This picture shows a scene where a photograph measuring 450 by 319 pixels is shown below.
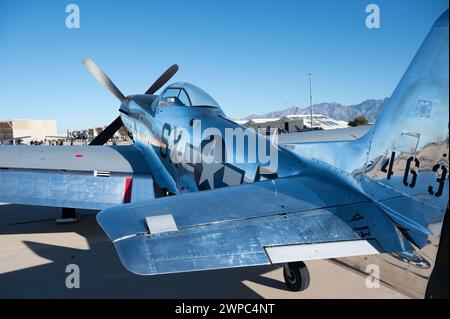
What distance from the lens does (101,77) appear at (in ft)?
37.1

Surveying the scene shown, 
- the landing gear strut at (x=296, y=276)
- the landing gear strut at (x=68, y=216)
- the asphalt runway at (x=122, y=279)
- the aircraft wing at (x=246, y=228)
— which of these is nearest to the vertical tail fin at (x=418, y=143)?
the aircraft wing at (x=246, y=228)

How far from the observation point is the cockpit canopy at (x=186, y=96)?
588cm

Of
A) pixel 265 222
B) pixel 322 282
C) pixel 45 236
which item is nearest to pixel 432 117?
pixel 265 222

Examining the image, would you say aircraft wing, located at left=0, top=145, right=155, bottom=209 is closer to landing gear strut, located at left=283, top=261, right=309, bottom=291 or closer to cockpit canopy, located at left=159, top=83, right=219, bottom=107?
cockpit canopy, located at left=159, top=83, right=219, bottom=107

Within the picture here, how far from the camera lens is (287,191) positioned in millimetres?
3152

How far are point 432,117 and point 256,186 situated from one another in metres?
1.47

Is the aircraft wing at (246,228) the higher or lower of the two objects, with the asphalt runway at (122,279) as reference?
higher

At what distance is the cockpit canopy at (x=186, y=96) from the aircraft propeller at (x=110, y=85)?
4400 millimetres

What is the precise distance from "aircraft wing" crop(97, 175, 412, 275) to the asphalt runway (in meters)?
1.77

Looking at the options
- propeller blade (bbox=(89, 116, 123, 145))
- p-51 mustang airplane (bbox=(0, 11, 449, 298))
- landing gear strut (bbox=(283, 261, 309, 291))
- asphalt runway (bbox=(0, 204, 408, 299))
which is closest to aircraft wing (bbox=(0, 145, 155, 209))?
asphalt runway (bbox=(0, 204, 408, 299))

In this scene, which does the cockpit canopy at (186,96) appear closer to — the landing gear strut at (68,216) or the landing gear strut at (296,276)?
the landing gear strut at (296,276)

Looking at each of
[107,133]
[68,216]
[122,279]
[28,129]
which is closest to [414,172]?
[122,279]

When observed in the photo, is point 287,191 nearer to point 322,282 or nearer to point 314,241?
point 314,241

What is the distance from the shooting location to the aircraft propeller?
11078 millimetres
